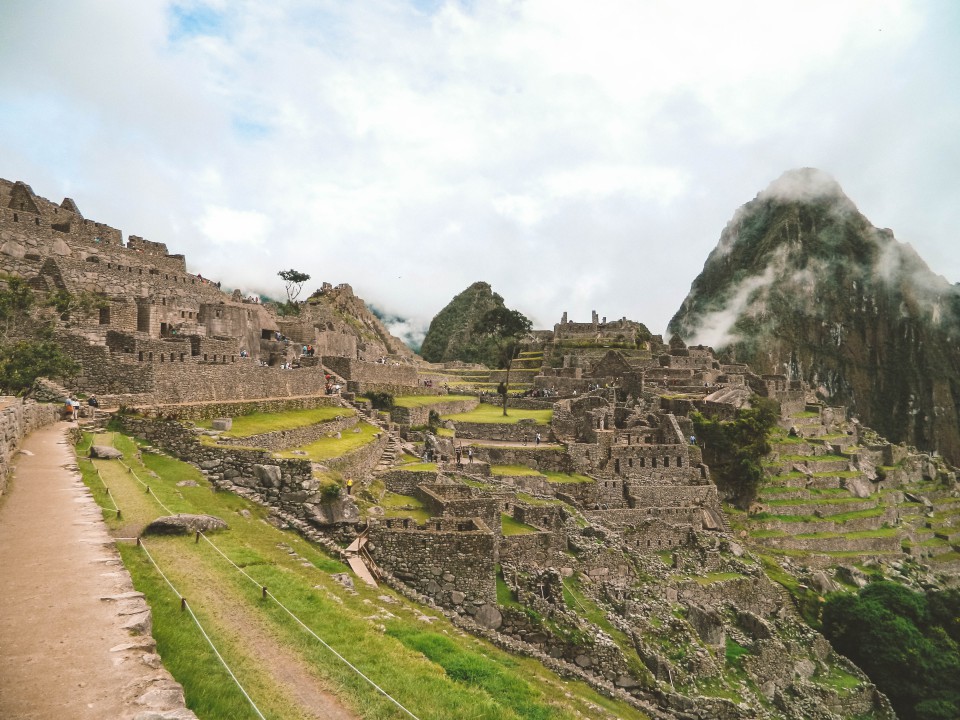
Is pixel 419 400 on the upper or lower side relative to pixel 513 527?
upper

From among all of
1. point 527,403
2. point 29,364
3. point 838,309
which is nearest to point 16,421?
point 29,364

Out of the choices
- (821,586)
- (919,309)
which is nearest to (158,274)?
(821,586)

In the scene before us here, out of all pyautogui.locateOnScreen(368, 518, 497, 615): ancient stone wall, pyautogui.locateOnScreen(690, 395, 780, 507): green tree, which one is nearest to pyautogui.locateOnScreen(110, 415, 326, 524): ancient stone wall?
pyautogui.locateOnScreen(368, 518, 497, 615): ancient stone wall

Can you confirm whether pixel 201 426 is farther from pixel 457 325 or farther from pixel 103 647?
pixel 457 325

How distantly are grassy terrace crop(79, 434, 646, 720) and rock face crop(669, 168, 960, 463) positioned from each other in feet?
523

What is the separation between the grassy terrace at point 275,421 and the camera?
17.3m

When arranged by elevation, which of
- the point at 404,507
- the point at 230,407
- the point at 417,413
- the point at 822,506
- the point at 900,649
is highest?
the point at 230,407

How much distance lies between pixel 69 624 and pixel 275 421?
14080 mm

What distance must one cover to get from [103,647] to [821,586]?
29.7 m

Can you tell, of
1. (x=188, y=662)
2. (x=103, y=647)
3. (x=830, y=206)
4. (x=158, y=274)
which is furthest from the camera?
(x=830, y=206)

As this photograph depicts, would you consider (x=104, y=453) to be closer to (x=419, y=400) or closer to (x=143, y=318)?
(x=143, y=318)

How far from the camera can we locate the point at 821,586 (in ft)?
88.5

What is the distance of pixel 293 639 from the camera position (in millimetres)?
7402

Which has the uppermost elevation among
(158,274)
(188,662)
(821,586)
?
(158,274)
